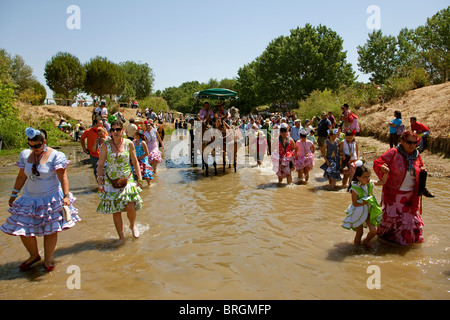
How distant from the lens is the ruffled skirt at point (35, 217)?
4.55 m

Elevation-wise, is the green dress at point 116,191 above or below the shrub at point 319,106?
below

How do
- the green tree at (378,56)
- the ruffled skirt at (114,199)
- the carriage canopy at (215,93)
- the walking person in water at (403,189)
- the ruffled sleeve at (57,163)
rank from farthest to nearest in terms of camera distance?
1. the green tree at (378,56)
2. the carriage canopy at (215,93)
3. the ruffled skirt at (114,199)
4. the walking person in water at (403,189)
5. the ruffled sleeve at (57,163)

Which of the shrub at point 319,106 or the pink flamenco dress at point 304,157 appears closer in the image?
the pink flamenco dress at point 304,157

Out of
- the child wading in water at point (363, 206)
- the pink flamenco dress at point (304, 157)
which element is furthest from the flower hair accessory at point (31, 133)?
the pink flamenco dress at point (304, 157)

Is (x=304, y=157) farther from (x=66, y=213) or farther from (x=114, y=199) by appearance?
(x=66, y=213)

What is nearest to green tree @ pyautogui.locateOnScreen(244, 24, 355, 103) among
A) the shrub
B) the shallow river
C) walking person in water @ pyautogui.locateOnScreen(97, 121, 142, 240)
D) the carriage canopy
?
the shrub

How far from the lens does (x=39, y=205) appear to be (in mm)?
4633

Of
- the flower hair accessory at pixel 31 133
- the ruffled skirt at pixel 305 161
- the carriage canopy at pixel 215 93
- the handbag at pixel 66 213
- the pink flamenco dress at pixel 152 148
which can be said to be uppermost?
the carriage canopy at pixel 215 93

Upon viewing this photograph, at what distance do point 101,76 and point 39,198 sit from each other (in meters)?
45.2

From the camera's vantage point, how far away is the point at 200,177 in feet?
40.8

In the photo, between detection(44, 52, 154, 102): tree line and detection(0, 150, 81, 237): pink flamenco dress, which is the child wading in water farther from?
detection(44, 52, 154, 102): tree line

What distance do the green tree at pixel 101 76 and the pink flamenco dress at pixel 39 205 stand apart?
4482 cm

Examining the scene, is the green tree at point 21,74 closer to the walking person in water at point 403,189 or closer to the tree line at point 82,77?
the tree line at point 82,77

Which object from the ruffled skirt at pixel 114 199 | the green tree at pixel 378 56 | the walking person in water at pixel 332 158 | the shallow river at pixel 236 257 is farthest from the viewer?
the green tree at pixel 378 56
